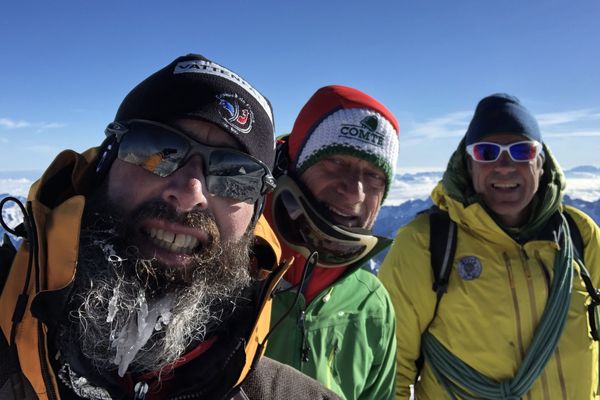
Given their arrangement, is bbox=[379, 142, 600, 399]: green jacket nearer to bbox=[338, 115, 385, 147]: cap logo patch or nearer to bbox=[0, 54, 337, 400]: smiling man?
bbox=[338, 115, 385, 147]: cap logo patch

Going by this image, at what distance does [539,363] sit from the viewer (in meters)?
2.93

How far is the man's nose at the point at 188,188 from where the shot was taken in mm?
1479

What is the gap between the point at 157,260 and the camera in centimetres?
139

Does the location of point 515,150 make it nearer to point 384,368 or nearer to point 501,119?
point 501,119

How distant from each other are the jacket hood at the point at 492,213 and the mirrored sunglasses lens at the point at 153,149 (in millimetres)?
2496

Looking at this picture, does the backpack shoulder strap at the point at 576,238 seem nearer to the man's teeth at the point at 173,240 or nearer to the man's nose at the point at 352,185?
the man's nose at the point at 352,185

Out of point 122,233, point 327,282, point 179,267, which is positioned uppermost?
point 122,233

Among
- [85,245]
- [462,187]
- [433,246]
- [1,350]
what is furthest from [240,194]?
[462,187]

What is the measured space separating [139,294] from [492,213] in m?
2.84

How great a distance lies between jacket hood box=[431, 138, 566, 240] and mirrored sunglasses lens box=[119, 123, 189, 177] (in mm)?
2496

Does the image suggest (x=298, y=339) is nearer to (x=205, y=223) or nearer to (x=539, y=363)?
(x=205, y=223)

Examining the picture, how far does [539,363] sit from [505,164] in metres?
1.53

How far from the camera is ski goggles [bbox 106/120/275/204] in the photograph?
4.91ft

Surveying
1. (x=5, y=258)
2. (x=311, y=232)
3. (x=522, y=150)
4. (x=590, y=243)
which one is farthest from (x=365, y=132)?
(x=590, y=243)
